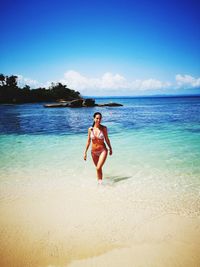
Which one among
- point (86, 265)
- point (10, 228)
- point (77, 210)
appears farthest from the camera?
point (77, 210)

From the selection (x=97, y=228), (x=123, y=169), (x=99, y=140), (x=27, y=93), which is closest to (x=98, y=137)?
(x=99, y=140)

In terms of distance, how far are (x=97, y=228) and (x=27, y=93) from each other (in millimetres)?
89427

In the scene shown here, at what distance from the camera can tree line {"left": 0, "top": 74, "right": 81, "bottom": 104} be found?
7588cm

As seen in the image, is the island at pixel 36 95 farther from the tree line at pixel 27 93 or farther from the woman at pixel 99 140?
the woman at pixel 99 140

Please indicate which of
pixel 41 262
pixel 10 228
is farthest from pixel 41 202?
pixel 41 262

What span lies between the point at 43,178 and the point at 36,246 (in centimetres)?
308

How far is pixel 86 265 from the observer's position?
269 cm

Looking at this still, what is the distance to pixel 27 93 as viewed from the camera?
275ft

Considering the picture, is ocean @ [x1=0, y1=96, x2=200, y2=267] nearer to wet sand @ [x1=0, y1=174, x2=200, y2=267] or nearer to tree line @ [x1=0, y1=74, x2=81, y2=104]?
wet sand @ [x1=0, y1=174, x2=200, y2=267]

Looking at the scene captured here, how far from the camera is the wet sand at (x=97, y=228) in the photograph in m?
2.78

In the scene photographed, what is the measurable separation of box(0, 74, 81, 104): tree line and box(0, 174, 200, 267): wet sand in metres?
80.0

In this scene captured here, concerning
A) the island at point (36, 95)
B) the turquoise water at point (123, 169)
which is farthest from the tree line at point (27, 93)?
the turquoise water at point (123, 169)

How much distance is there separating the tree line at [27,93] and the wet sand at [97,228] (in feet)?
263

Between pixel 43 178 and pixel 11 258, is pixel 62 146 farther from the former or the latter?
pixel 11 258
